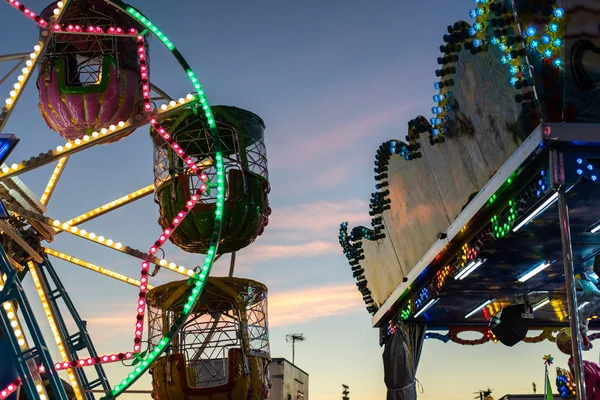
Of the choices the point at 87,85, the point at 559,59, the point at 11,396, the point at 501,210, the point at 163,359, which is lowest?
the point at 11,396

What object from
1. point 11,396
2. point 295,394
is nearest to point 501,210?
point 11,396

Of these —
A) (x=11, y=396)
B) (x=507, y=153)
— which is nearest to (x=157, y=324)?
(x=11, y=396)

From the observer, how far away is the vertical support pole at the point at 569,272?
7.58 meters

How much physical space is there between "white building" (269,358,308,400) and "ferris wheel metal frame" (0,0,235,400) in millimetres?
18256

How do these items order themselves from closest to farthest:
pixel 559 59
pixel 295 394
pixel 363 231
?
pixel 559 59, pixel 363 231, pixel 295 394

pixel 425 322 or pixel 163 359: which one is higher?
pixel 425 322

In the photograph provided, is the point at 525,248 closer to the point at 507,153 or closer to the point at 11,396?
the point at 507,153

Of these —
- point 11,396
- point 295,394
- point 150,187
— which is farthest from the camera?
point 295,394

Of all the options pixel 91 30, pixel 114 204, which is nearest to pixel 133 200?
pixel 114 204

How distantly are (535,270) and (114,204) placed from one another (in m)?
7.37

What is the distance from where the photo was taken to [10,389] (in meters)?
10.3

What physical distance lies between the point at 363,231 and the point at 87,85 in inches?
237

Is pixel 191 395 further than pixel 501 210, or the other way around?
pixel 191 395

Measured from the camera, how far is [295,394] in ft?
117
